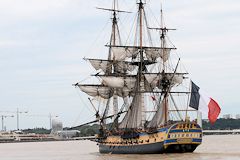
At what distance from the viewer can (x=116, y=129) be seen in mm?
90312

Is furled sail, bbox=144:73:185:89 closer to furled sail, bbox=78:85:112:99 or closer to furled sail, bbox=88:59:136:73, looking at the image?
furled sail, bbox=88:59:136:73

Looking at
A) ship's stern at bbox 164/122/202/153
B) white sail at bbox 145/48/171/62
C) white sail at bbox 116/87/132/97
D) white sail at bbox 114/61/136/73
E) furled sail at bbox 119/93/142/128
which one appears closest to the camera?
ship's stern at bbox 164/122/202/153

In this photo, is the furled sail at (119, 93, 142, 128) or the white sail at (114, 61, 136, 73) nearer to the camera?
the furled sail at (119, 93, 142, 128)

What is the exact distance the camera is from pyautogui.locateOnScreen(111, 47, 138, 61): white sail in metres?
90.2

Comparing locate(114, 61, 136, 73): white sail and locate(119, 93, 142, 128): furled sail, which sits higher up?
locate(114, 61, 136, 73): white sail

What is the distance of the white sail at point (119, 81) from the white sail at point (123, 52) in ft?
11.8

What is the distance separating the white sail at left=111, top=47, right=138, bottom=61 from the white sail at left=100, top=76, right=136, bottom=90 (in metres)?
3.59

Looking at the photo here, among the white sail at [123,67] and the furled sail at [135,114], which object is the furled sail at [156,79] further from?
the white sail at [123,67]

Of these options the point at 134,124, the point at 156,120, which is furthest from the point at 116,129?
the point at 156,120

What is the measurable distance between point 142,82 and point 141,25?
28.0 ft

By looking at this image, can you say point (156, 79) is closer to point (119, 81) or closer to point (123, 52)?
point (119, 81)

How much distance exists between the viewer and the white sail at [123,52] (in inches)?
3553

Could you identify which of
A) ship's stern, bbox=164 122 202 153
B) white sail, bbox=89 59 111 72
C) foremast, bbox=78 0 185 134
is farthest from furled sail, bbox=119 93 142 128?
white sail, bbox=89 59 111 72

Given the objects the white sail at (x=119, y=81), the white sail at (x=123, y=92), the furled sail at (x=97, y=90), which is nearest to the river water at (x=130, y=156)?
the furled sail at (x=97, y=90)
